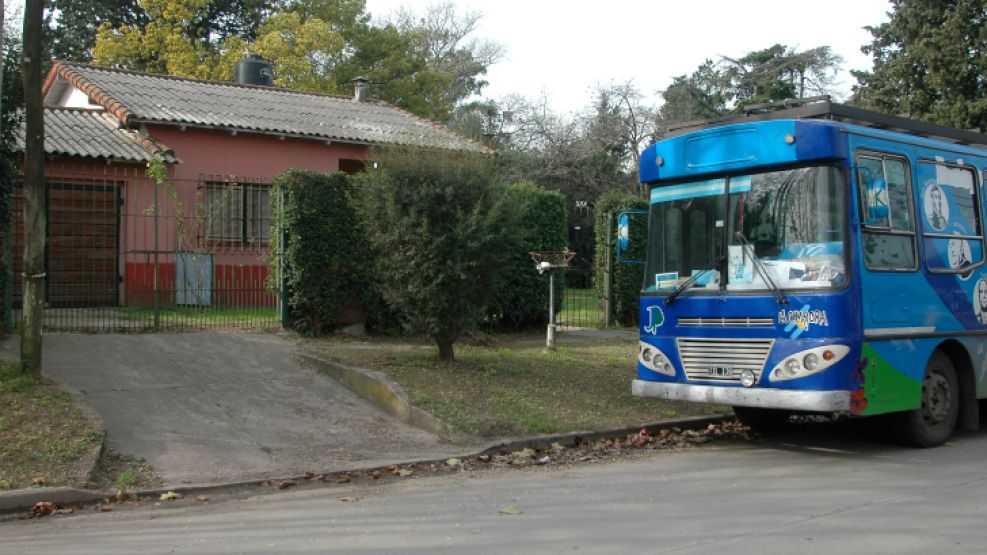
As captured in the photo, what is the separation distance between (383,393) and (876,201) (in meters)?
5.69

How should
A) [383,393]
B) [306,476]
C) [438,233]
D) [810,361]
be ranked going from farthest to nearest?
1. [438,233]
2. [383,393]
3. [810,361]
4. [306,476]

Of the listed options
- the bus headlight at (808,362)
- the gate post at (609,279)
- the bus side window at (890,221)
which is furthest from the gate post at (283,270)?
the bus side window at (890,221)

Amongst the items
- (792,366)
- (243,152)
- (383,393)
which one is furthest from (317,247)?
(243,152)

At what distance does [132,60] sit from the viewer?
31.6m

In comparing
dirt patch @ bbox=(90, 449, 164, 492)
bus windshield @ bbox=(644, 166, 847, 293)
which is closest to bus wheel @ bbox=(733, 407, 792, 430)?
bus windshield @ bbox=(644, 166, 847, 293)

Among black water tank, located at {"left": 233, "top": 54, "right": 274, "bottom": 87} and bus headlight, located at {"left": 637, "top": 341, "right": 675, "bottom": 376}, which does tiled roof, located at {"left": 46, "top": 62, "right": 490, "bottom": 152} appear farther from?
bus headlight, located at {"left": 637, "top": 341, "right": 675, "bottom": 376}

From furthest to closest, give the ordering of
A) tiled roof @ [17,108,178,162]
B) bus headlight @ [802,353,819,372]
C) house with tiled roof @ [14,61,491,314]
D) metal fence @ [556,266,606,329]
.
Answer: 1. metal fence @ [556,266,606,329]
2. tiled roof @ [17,108,178,162]
3. house with tiled roof @ [14,61,491,314]
4. bus headlight @ [802,353,819,372]

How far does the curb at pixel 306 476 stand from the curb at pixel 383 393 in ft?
1.67

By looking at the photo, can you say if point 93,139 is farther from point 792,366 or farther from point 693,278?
point 792,366

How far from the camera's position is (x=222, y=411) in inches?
376

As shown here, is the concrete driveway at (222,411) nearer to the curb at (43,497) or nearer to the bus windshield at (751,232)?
the curb at (43,497)

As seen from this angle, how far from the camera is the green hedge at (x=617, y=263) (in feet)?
60.1

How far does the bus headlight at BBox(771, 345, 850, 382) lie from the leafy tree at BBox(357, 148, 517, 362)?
3.93 metres

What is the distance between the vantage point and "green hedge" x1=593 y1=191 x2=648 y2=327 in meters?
18.3
